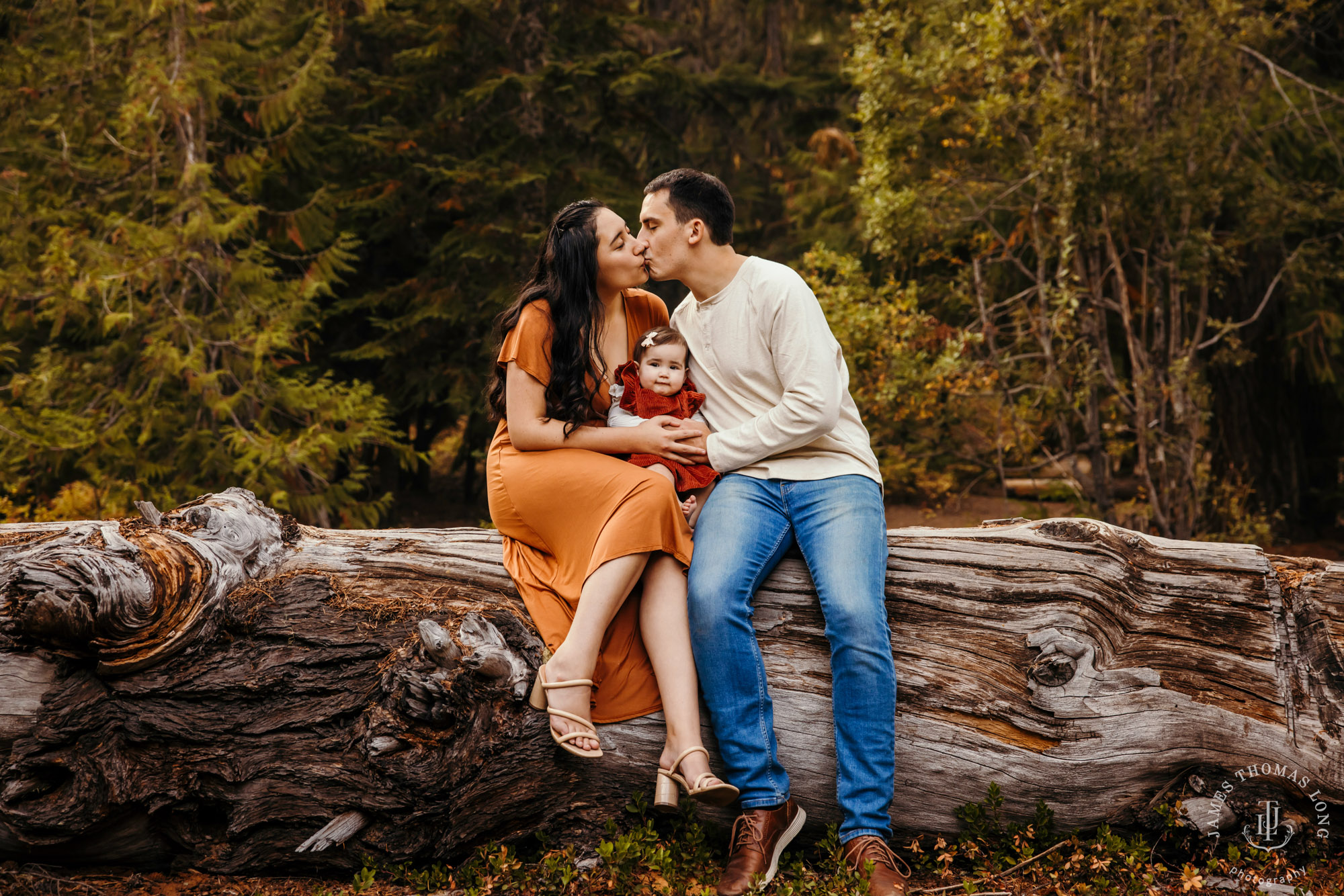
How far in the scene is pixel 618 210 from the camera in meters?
11.4

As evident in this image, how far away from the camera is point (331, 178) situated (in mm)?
12094

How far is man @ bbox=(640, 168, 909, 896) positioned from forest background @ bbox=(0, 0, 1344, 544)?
3150mm

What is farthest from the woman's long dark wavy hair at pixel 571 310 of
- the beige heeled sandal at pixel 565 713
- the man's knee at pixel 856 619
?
the man's knee at pixel 856 619

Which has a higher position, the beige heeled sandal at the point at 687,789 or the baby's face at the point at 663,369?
the baby's face at the point at 663,369

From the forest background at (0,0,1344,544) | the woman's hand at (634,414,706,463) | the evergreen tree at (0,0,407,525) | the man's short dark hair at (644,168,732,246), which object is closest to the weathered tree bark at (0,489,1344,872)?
the woman's hand at (634,414,706,463)

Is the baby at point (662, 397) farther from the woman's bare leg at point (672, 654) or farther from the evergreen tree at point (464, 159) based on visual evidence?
the evergreen tree at point (464, 159)

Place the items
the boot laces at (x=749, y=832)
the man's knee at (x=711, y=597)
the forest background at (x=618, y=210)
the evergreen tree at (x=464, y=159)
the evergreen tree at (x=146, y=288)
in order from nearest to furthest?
the boot laces at (x=749, y=832), the man's knee at (x=711, y=597), the forest background at (x=618, y=210), the evergreen tree at (x=146, y=288), the evergreen tree at (x=464, y=159)

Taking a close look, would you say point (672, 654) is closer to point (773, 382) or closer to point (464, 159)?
point (773, 382)

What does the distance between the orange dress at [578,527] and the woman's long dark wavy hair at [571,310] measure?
0.15ft

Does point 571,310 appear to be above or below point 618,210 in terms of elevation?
below

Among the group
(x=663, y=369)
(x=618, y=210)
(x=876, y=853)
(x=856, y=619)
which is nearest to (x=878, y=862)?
(x=876, y=853)

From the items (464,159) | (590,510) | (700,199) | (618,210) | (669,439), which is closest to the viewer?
(590,510)

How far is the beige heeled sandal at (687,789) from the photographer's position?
9.79ft

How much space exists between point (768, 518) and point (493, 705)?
1.17 meters
